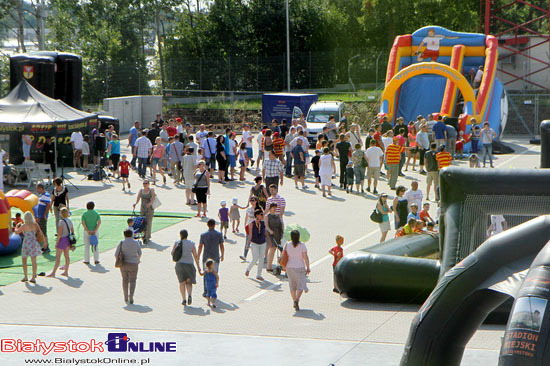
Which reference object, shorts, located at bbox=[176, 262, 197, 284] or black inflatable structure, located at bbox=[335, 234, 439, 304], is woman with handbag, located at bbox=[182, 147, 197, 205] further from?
black inflatable structure, located at bbox=[335, 234, 439, 304]

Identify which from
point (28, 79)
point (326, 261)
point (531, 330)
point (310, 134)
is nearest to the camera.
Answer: point (531, 330)

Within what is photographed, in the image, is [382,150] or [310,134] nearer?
[382,150]

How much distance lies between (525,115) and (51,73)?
19.7 m

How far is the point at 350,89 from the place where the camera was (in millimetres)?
51344

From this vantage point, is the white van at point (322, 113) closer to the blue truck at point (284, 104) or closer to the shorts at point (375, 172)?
the blue truck at point (284, 104)

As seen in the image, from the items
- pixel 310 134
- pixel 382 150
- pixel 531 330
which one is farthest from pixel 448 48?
pixel 531 330

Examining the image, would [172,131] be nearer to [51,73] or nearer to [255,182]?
[51,73]

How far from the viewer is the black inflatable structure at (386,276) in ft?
42.8

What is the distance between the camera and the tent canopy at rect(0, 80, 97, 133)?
896 inches

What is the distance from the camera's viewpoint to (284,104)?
3519 cm

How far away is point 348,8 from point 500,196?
45716 millimetres

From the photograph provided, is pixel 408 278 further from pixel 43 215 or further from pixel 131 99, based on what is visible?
pixel 131 99

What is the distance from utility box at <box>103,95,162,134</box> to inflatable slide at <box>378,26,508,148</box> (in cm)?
1179

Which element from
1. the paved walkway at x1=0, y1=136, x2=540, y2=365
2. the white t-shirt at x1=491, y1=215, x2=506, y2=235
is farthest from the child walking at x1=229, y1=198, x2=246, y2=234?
the white t-shirt at x1=491, y1=215, x2=506, y2=235
